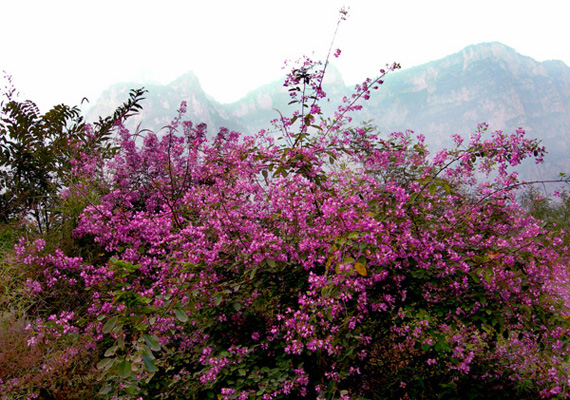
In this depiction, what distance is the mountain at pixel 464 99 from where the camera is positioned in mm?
83562

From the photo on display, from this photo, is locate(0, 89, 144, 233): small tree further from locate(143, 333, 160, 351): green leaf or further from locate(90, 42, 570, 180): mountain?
locate(90, 42, 570, 180): mountain

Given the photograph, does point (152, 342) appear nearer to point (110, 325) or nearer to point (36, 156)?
point (110, 325)

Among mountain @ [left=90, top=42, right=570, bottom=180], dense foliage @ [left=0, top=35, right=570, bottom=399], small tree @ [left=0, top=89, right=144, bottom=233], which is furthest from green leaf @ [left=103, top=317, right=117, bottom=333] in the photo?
mountain @ [left=90, top=42, right=570, bottom=180]

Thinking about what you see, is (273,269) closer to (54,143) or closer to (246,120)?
(54,143)

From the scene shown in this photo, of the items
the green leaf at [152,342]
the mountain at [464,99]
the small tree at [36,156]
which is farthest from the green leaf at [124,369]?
the mountain at [464,99]

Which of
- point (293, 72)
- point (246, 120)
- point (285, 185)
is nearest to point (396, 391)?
point (285, 185)

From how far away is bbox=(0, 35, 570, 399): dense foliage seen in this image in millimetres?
1839

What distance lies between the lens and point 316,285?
174 cm

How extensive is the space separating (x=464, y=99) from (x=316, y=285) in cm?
10387

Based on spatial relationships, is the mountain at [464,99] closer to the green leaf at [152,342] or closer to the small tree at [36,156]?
the small tree at [36,156]

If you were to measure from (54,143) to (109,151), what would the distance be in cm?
63

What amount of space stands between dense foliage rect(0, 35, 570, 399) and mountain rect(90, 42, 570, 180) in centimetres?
7649

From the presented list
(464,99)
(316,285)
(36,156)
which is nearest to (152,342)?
(316,285)

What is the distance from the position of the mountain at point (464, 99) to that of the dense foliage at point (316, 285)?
3012 inches
